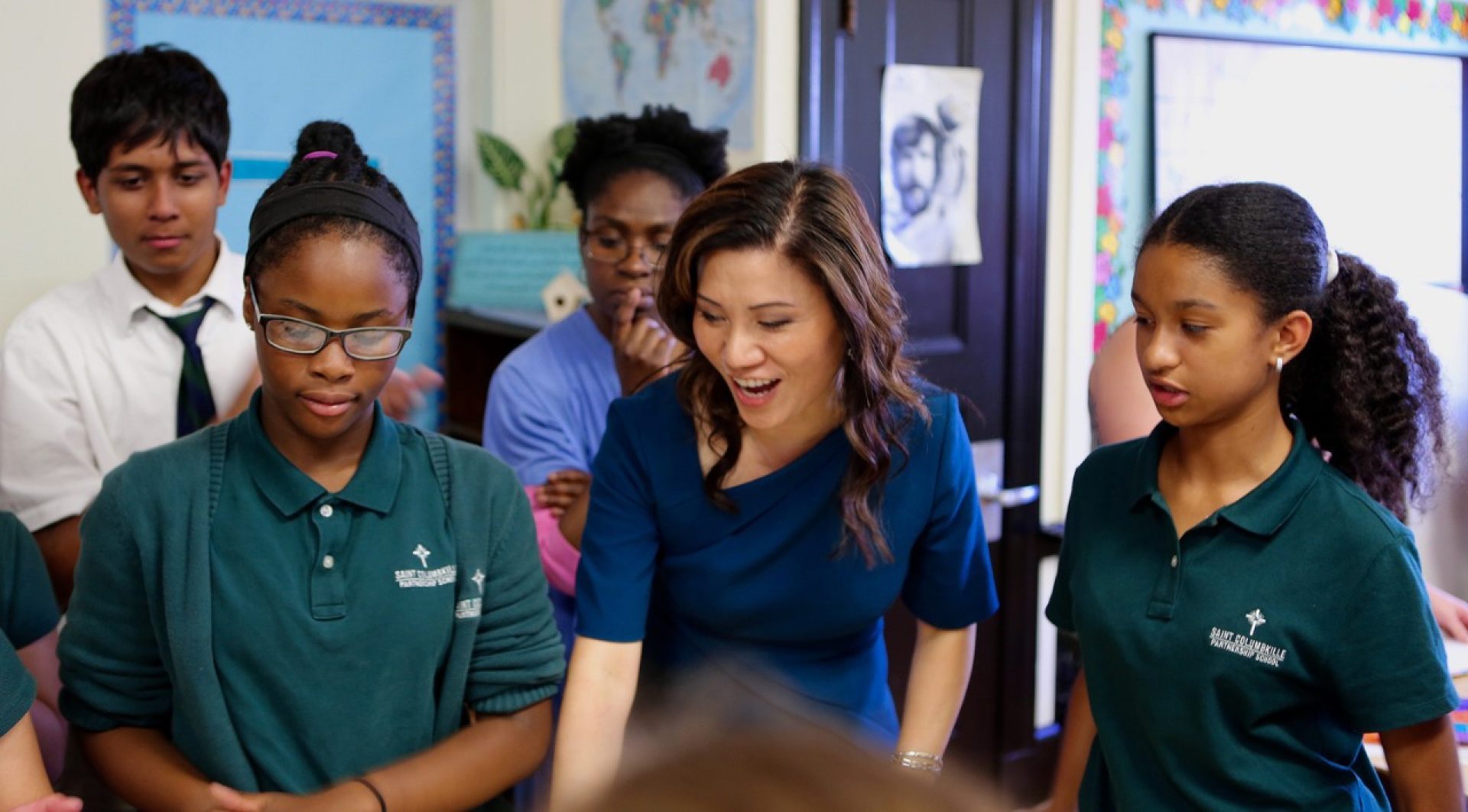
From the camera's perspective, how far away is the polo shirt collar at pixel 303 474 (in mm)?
1558

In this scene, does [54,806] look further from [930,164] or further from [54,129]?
[930,164]

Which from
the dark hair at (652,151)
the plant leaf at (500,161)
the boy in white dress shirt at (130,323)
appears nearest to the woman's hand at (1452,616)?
the dark hair at (652,151)

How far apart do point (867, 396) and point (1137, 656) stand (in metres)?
0.45

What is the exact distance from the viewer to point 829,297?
67.7 inches

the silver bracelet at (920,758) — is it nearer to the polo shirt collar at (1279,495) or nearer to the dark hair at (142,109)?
the polo shirt collar at (1279,495)

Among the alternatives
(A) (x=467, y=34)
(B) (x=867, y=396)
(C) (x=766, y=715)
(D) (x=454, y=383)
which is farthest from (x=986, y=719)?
(C) (x=766, y=715)

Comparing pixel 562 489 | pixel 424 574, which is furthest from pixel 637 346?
pixel 424 574

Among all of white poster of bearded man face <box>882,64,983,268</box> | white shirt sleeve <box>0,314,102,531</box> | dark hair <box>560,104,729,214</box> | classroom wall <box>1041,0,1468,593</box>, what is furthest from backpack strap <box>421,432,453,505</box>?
classroom wall <box>1041,0,1468,593</box>

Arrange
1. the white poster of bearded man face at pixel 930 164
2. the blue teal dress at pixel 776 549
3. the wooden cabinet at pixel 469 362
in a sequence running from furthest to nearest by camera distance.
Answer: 1. the wooden cabinet at pixel 469 362
2. the white poster of bearded man face at pixel 930 164
3. the blue teal dress at pixel 776 549

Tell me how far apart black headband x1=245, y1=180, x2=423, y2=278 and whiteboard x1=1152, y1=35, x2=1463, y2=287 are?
2464 mm

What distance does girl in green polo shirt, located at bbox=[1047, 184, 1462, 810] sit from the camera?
1.52 m

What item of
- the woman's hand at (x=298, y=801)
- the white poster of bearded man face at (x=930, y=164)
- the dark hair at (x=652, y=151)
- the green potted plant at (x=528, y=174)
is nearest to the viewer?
the woman's hand at (x=298, y=801)

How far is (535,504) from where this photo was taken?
2.24 meters

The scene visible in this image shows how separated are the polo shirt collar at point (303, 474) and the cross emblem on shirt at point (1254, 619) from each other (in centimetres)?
95
